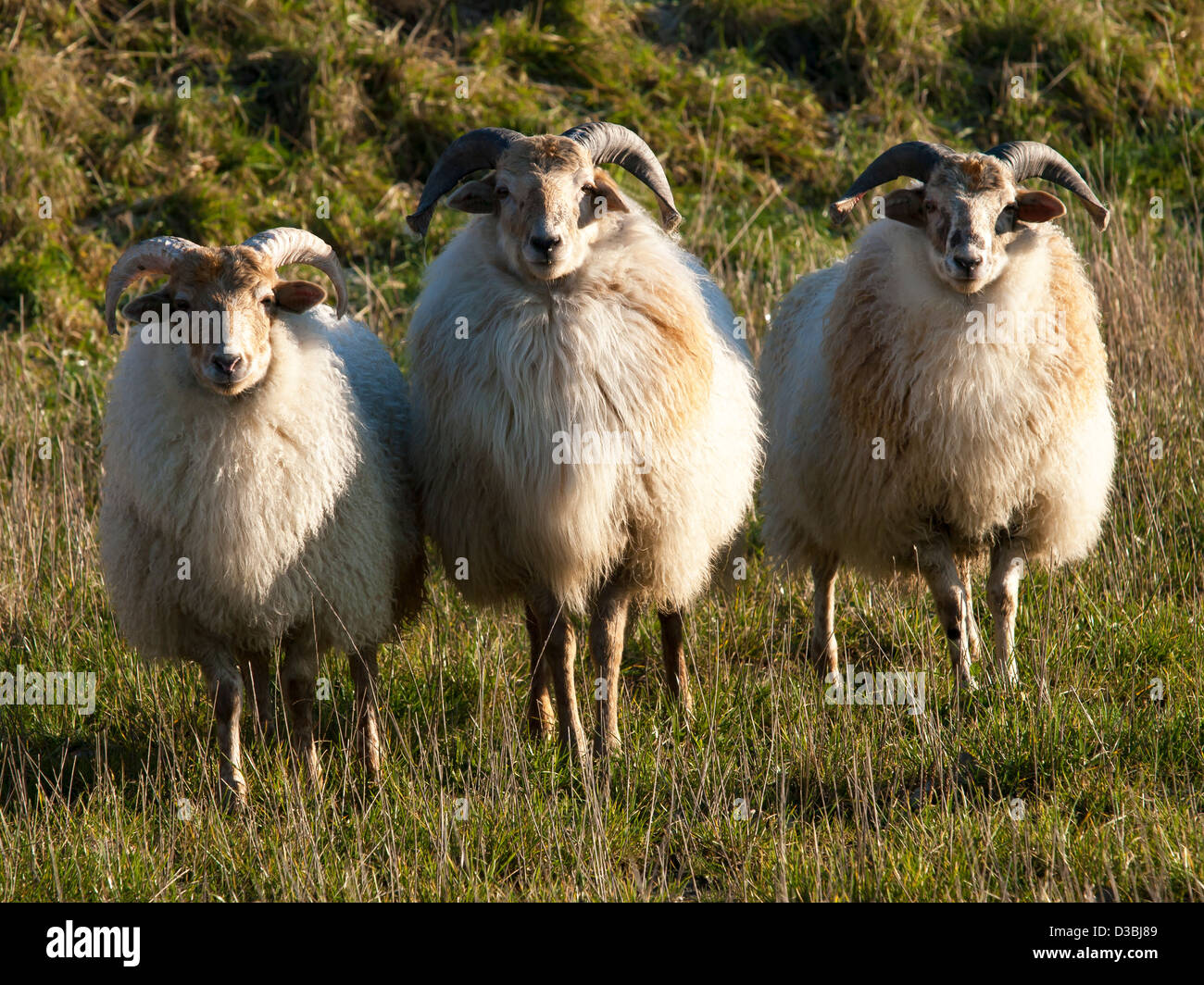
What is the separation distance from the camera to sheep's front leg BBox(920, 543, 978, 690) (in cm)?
560

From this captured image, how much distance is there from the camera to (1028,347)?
5449 mm

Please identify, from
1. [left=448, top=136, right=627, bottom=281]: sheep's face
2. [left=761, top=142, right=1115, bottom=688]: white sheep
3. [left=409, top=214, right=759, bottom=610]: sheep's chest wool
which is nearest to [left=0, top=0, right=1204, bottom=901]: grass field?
[left=761, top=142, right=1115, bottom=688]: white sheep

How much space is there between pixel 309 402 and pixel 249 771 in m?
1.45

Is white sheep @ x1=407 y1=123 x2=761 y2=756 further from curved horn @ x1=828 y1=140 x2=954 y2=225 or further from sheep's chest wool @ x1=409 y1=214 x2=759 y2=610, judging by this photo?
curved horn @ x1=828 y1=140 x2=954 y2=225

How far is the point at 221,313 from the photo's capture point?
482 centimetres

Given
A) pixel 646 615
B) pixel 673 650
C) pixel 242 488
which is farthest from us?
pixel 646 615

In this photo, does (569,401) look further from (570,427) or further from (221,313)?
(221,313)

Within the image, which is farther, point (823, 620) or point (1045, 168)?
point (823, 620)

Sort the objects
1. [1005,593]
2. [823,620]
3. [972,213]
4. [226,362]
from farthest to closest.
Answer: [823,620]
[1005,593]
[972,213]
[226,362]

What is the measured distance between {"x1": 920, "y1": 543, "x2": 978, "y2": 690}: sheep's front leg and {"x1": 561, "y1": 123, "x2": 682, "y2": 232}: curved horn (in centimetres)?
173

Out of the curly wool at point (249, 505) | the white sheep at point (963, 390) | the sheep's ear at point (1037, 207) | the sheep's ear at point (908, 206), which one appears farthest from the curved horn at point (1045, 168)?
the curly wool at point (249, 505)

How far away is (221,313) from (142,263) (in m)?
0.47

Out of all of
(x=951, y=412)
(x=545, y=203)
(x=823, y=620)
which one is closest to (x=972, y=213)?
(x=951, y=412)
